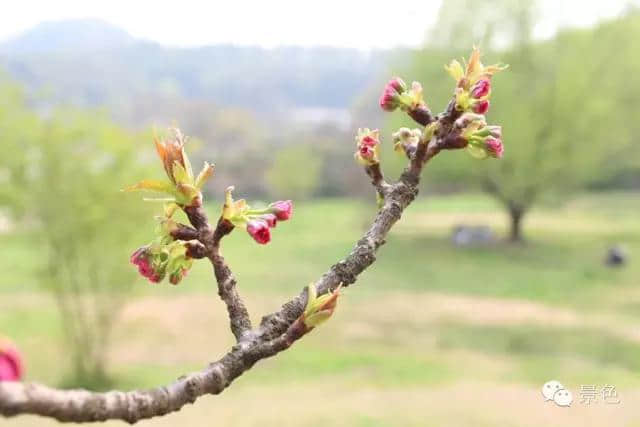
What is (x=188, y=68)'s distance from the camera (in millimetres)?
73938

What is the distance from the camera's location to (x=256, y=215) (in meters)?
0.55

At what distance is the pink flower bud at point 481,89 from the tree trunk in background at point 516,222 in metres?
17.1

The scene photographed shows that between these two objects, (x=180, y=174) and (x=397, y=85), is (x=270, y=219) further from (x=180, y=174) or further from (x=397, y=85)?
(x=397, y=85)

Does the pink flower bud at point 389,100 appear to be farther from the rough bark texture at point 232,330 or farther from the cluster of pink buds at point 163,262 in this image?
the cluster of pink buds at point 163,262

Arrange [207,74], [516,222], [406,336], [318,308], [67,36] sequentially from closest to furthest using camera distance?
[318,308]
[406,336]
[516,222]
[207,74]
[67,36]

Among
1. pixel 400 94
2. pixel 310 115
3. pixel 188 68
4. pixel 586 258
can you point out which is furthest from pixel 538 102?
pixel 188 68

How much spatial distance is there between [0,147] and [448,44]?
1095cm

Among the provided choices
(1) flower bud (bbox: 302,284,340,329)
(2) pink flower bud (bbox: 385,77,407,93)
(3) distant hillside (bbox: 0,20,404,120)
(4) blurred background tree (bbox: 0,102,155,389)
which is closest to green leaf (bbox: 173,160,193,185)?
(1) flower bud (bbox: 302,284,340,329)

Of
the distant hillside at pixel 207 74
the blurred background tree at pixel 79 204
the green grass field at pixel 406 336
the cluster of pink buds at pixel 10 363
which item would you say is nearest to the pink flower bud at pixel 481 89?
the cluster of pink buds at pixel 10 363

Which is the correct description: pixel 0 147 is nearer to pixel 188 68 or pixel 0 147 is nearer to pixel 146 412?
pixel 146 412

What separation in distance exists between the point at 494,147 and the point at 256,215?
0.66 feet

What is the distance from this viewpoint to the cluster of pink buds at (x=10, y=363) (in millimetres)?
306

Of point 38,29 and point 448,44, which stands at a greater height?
point 38,29

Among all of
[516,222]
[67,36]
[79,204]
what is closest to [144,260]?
[79,204]
